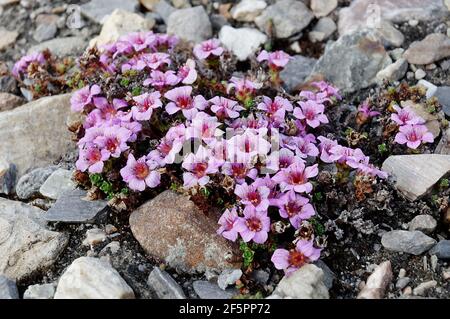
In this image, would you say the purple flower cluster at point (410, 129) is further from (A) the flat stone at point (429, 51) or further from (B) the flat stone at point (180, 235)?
(B) the flat stone at point (180, 235)

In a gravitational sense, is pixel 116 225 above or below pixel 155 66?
below

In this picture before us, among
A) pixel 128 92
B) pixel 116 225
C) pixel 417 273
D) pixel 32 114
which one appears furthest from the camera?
pixel 32 114

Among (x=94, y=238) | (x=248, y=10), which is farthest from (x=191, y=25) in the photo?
(x=94, y=238)

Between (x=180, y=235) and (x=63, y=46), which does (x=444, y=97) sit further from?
(x=63, y=46)

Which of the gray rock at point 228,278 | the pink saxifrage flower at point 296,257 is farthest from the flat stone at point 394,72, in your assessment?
the gray rock at point 228,278

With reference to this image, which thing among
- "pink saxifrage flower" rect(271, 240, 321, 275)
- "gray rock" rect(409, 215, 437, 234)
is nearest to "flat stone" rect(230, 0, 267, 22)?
"gray rock" rect(409, 215, 437, 234)
